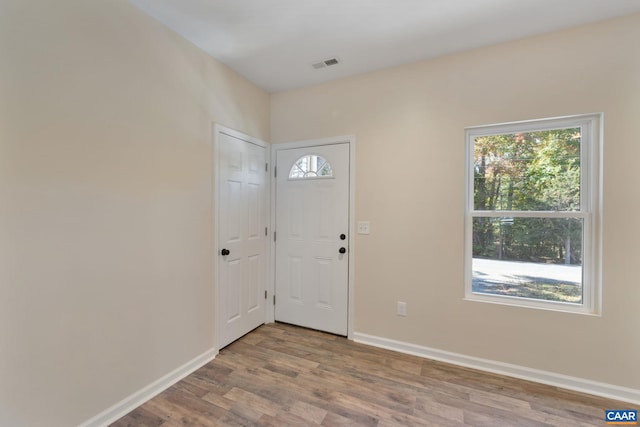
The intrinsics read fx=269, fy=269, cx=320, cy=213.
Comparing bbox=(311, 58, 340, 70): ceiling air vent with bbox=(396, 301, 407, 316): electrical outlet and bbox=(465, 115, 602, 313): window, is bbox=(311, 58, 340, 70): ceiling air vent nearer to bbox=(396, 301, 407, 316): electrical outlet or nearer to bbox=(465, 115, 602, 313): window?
bbox=(465, 115, 602, 313): window

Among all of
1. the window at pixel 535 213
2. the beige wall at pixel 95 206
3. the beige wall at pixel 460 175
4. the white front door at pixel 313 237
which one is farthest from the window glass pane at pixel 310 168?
the window at pixel 535 213

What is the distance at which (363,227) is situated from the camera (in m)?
2.70

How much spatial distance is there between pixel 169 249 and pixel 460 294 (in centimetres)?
242

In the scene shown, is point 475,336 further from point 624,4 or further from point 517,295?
point 624,4

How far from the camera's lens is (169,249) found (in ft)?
6.72

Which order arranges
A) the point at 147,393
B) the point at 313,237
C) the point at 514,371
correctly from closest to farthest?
the point at 147,393 < the point at 514,371 < the point at 313,237

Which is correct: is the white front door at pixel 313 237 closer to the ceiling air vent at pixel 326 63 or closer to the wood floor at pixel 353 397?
the wood floor at pixel 353 397

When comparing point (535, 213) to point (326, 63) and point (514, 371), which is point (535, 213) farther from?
point (326, 63)

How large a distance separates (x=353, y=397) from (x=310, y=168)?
6.93 feet

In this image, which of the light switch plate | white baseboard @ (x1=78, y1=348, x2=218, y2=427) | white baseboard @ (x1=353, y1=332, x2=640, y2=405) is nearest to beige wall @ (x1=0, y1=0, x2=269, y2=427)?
white baseboard @ (x1=78, y1=348, x2=218, y2=427)

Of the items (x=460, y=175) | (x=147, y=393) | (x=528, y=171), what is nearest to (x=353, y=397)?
(x=147, y=393)

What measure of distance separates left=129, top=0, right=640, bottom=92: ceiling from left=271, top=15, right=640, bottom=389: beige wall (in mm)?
157
